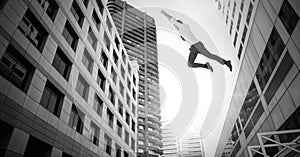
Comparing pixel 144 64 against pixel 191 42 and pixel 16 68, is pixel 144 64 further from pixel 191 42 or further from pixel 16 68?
pixel 16 68

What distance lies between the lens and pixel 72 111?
602 inches

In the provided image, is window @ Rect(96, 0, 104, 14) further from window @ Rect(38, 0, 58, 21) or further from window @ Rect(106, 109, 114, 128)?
window @ Rect(106, 109, 114, 128)

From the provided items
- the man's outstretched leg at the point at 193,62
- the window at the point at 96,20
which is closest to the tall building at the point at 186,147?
the man's outstretched leg at the point at 193,62

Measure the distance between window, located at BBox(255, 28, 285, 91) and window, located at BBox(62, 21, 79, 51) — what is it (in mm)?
17153

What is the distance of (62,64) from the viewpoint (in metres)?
15.1

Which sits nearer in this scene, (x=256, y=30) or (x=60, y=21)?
(x=60, y=21)

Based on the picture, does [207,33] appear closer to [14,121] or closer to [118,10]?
[14,121]

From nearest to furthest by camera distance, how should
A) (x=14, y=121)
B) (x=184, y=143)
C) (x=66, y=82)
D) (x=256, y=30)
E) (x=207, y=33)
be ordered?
(x=14, y=121) < (x=66, y=82) < (x=256, y=30) < (x=207, y=33) < (x=184, y=143)

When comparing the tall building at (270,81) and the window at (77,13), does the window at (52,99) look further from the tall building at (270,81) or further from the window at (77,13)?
the tall building at (270,81)

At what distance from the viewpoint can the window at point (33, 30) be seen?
11.6 metres

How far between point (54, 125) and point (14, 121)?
3.06 metres

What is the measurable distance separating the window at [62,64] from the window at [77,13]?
523 centimetres

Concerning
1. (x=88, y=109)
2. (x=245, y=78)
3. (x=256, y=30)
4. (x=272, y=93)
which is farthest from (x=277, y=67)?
(x=88, y=109)

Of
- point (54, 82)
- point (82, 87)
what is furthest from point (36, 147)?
point (82, 87)
